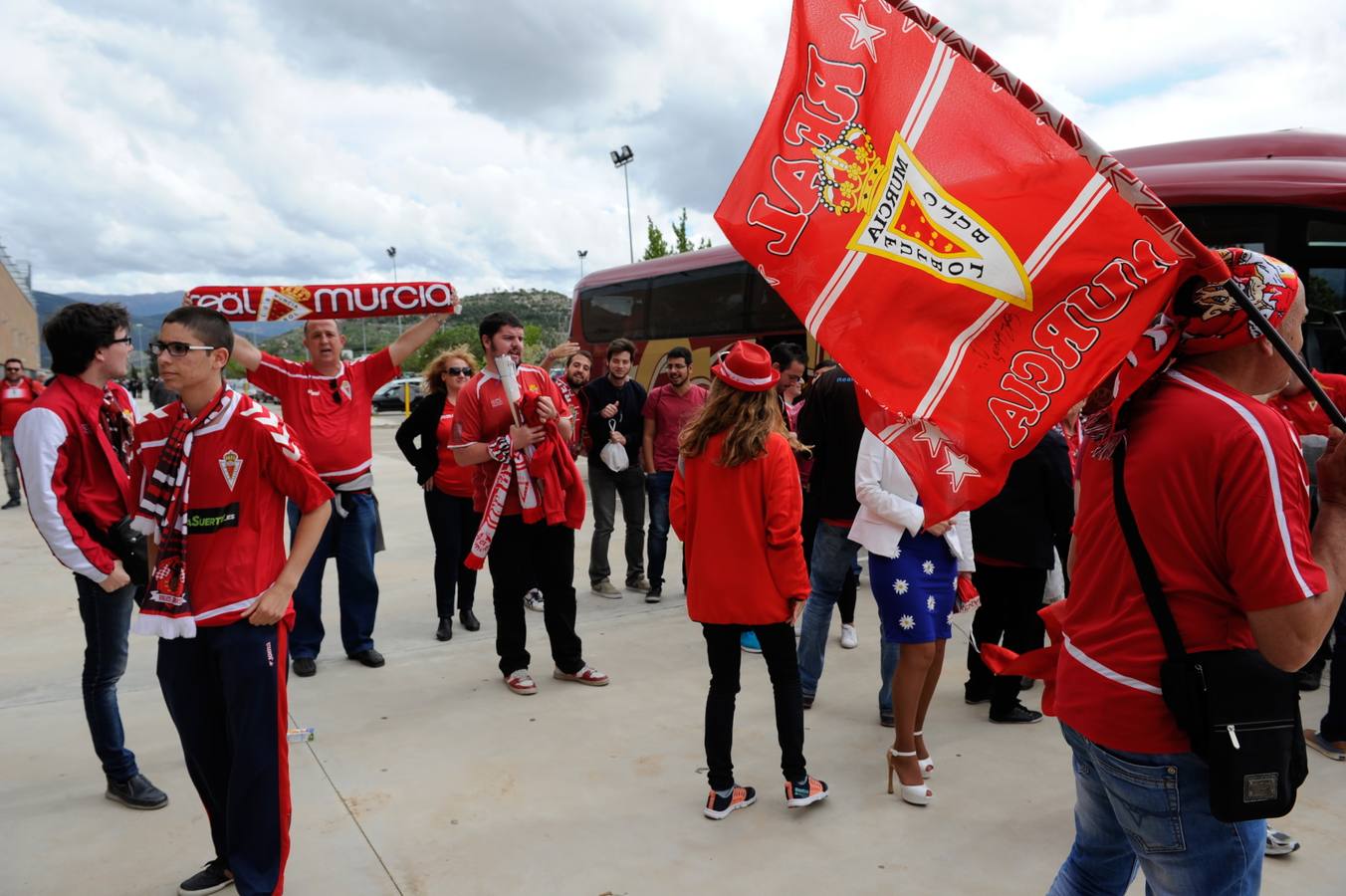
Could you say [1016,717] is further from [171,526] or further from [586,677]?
[171,526]

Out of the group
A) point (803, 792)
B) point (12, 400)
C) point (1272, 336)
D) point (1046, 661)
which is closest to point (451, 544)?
point (803, 792)

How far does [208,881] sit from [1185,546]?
3.16 m

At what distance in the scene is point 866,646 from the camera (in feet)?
17.9

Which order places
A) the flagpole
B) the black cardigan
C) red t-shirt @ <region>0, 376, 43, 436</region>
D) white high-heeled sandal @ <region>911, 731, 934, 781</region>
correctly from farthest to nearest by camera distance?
red t-shirt @ <region>0, 376, 43, 436</region>
the black cardigan
white high-heeled sandal @ <region>911, 731, 934, 781</region>
the flagpole

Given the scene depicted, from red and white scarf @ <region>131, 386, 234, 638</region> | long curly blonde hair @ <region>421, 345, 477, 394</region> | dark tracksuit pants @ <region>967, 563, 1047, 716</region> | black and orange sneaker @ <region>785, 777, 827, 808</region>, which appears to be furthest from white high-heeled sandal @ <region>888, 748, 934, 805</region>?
long curly blonde hair @ <region>421, 345, 477, 394</region>

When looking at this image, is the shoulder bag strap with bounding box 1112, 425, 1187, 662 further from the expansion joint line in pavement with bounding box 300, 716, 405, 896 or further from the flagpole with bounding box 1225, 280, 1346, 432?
the expansion joint line in pavement with bounding box 300, 716, 405, 896

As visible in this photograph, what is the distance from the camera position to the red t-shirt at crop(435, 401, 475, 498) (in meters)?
5.91

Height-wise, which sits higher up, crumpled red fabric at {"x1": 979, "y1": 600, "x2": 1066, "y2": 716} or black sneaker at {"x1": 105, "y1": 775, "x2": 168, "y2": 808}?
crumpled red fabric at {"x1": 979, "y1": 600, "x2": 1066, "y2": 716}

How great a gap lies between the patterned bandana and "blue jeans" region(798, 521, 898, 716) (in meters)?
2.71

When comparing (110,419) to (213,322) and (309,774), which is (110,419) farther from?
(309,774)

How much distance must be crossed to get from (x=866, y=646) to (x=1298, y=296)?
400cm

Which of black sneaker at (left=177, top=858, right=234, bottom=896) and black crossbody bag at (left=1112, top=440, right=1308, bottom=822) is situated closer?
black crossbody bag at (left=1112, top=440, right=1308, bottom=822)

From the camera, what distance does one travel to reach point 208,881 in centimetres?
303

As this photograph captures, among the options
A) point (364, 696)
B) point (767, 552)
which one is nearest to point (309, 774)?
point (364, 696)
